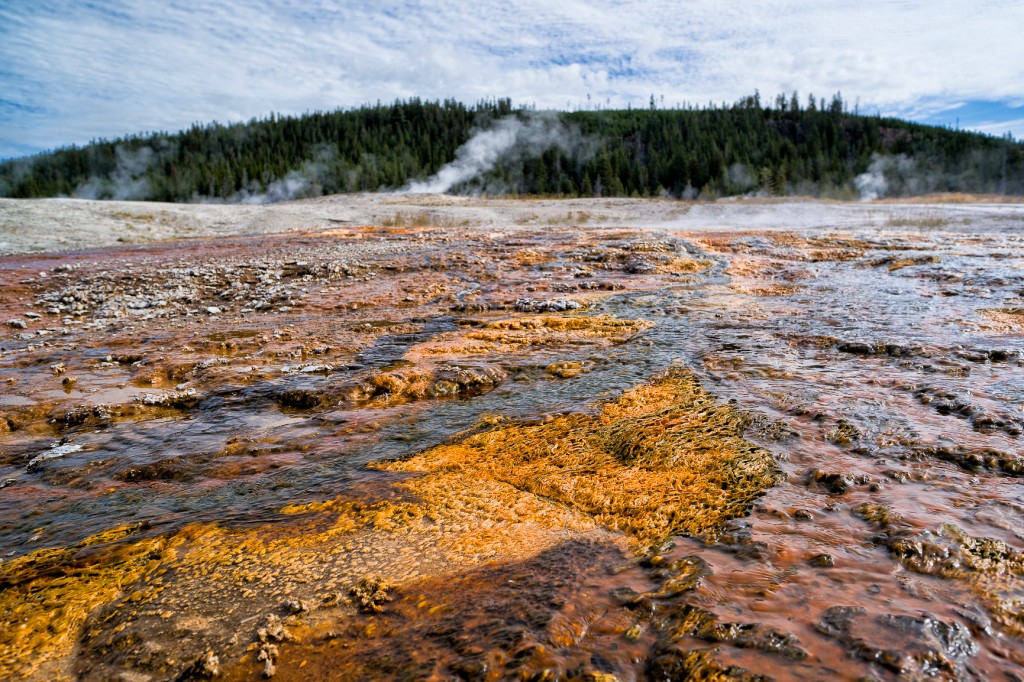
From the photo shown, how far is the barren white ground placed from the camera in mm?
20109

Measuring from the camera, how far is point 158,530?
2467mm

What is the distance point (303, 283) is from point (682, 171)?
199 feet

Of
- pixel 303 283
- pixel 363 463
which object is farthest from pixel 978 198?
pixel 363 463

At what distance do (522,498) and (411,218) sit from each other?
28.0 m

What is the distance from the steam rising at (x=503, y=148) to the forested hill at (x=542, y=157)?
27cm

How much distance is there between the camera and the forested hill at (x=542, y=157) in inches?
2514

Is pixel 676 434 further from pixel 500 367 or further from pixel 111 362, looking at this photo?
pixel 111 362

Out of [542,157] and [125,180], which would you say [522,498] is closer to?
[542,157]

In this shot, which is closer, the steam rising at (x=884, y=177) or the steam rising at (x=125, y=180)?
the steam rising at (x=884, y=177)

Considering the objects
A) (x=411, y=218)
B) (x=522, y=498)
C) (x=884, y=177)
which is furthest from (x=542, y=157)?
(x=522, y=498)

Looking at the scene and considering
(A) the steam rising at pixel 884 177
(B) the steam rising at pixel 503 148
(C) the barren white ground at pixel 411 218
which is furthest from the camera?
(B) the steam rising at pixel 503 148

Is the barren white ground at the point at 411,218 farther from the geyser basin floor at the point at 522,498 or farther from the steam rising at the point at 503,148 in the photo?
the steam rising at the point at 503,148

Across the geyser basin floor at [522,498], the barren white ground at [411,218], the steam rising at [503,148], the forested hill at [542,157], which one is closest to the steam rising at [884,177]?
the forested hill at [542,157]

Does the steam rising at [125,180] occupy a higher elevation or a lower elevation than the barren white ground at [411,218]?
higher
